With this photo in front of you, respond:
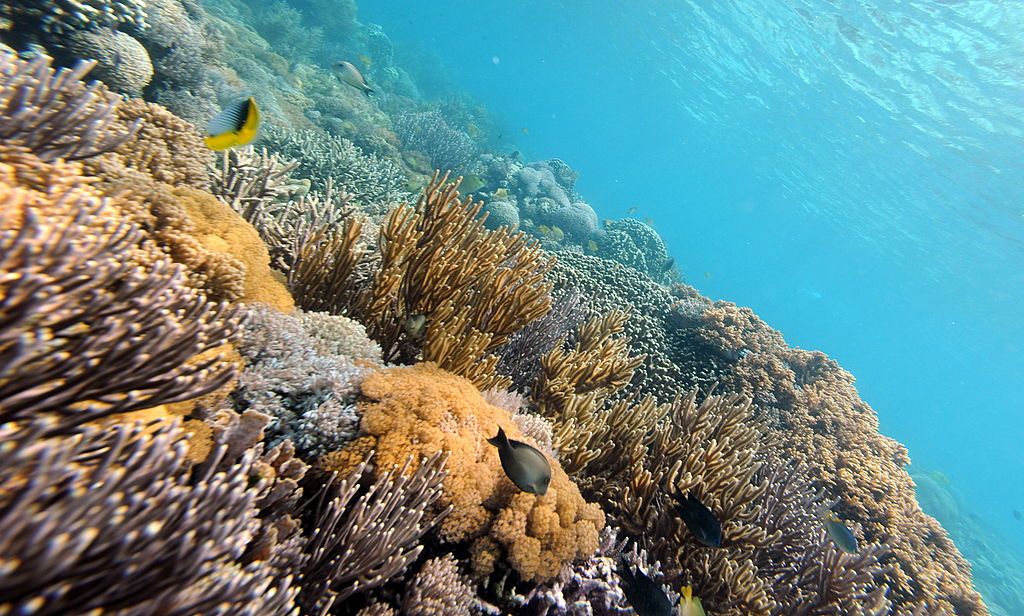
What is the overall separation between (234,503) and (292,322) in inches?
70.5

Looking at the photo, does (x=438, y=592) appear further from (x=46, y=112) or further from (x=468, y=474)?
(x=46, y=112)

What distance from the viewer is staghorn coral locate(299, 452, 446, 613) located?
2162 mm

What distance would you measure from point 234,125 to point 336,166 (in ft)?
24.9

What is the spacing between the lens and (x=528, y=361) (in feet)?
18.7

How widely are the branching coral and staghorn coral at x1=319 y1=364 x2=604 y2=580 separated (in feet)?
3.48

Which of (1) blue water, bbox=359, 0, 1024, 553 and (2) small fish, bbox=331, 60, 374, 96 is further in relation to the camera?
(1) blue water, bbox=359, 0, 1024, 553

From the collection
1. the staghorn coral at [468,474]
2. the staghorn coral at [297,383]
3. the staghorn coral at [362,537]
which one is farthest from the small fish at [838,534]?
the staghorn coral at [297,383]

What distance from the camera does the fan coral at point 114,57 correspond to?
217 inches

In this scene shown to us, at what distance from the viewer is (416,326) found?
4.17 metres

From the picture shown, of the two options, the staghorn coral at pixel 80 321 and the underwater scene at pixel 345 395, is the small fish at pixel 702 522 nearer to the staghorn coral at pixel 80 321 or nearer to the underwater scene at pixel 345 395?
the underwater scene at pixel 345 395

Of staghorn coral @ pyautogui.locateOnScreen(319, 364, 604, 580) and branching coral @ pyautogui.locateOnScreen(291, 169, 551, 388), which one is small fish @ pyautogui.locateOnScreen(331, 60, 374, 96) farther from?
staghorn coral @ pyautogui.locateOnScreen(319, 364, 604, 580)

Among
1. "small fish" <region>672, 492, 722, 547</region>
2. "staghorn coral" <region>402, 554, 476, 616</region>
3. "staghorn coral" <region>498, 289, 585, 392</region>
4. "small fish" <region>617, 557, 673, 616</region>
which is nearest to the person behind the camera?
"staghorn coral" <region>402, 554, 476, 616</region>

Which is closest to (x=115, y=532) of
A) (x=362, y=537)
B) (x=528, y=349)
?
(x=362, y=537)

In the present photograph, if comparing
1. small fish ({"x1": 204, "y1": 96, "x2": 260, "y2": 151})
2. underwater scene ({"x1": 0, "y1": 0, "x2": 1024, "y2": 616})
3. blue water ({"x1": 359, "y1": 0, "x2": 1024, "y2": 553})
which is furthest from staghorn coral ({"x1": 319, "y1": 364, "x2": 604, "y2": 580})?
blue water ({"x1": 359, "y1": 0, "x2": 1024, "y2": 553})
